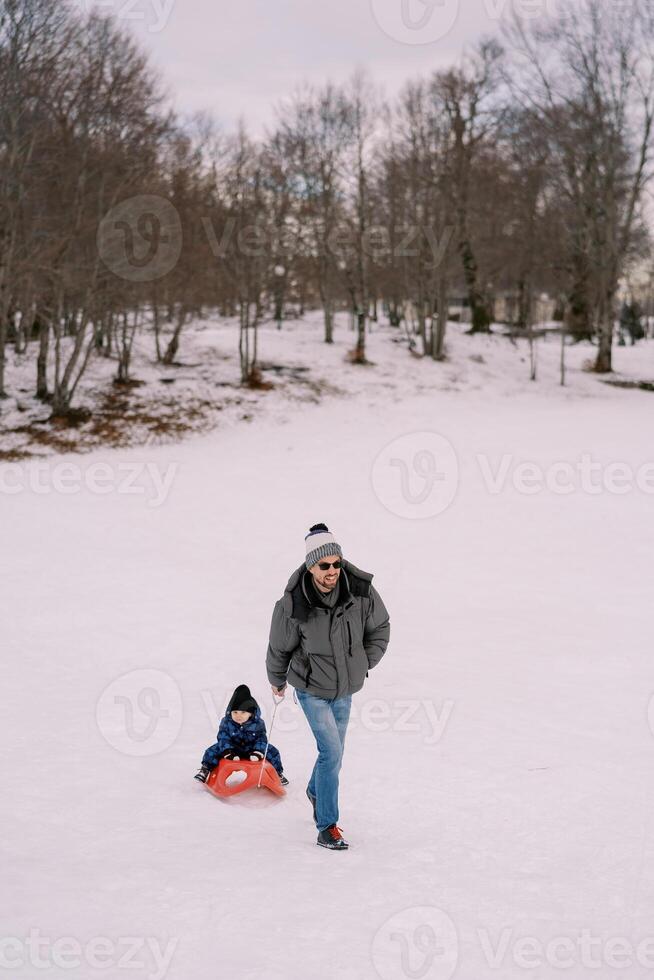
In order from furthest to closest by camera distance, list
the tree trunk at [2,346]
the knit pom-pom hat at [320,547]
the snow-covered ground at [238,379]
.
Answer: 1. the snow-covered ground at [238,379]
2. the tree trunk at [2,346]
3. the knit pom-pom hat at [320,547]

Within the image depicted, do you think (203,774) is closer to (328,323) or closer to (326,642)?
(326,642)

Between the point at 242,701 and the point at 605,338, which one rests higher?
the point at 605,338

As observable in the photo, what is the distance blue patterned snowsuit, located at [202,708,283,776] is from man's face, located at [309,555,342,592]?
1.70 meters

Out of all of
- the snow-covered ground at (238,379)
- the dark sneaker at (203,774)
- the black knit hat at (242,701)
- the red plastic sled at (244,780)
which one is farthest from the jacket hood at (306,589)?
the snow-covered ground at (238,379)

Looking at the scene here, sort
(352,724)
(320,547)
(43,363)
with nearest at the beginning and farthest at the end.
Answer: (320,547)
(352,724)
(43,363)

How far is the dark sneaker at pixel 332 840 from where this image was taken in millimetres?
5148

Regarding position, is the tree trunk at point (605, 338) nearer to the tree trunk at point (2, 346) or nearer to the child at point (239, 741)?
the tree trunk at point (2, 346)

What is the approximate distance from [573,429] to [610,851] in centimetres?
2032

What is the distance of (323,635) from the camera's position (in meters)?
4.92

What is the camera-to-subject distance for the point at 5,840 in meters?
4.84

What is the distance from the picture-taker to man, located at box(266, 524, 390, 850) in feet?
16.0

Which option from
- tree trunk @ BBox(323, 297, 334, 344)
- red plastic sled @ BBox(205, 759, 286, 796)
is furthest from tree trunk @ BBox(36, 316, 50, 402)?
red plastic sled @ BBox(205, 759, 286, 796)

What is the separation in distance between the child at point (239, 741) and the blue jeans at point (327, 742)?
88 centimetres

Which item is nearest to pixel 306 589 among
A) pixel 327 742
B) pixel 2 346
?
pixel 327 742
